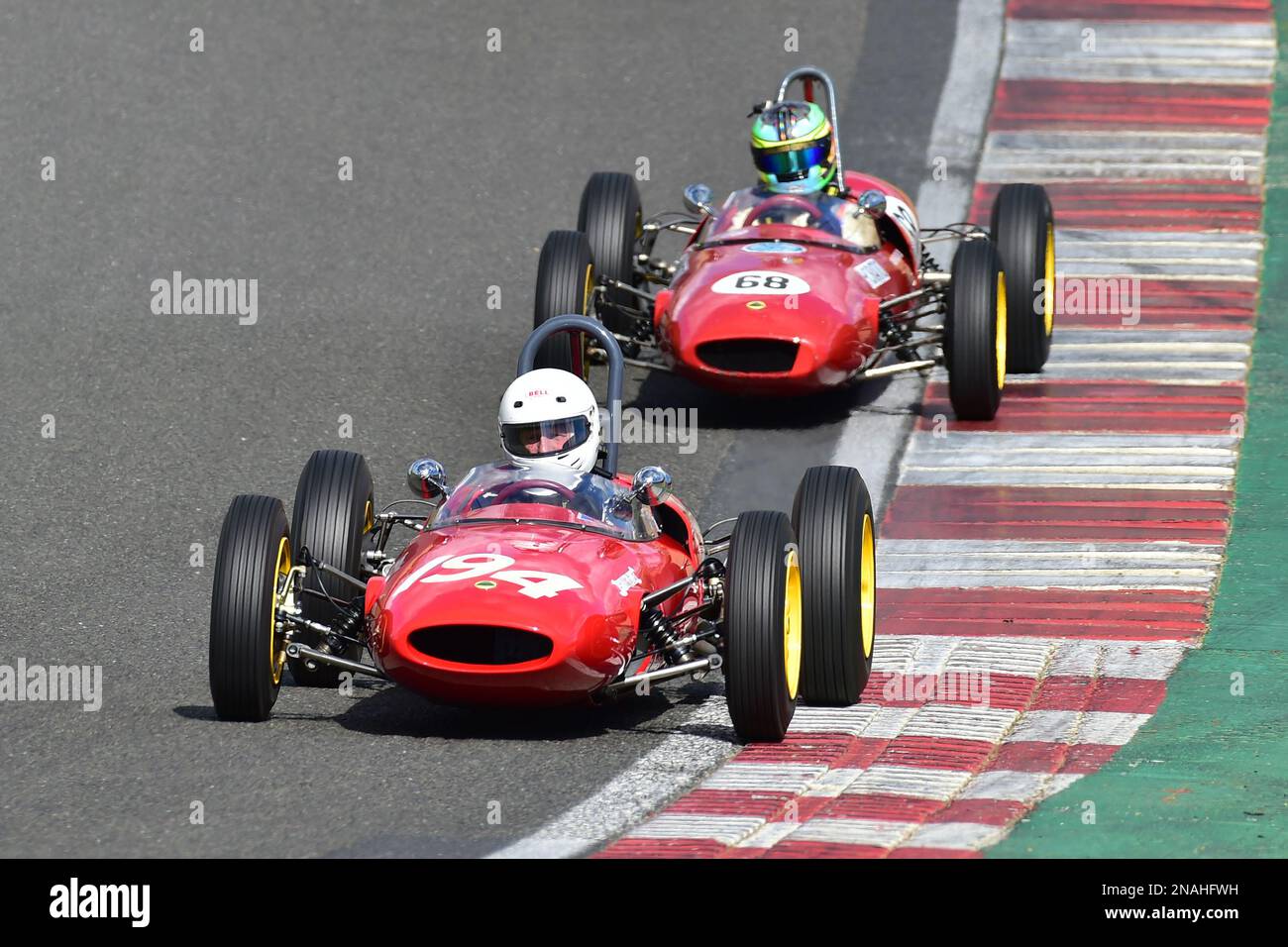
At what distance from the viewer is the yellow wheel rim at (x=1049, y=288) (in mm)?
15688

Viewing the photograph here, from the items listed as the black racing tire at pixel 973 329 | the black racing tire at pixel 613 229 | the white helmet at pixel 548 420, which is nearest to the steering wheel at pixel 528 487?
the white helmet at pixel 548 420

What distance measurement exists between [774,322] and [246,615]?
5.48 meters

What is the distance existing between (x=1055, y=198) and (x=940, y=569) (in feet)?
23.9

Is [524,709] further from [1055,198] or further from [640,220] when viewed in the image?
[1055,198]

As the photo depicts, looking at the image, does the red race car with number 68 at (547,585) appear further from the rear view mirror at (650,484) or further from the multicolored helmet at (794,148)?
the multicolored helmet at (794,148)

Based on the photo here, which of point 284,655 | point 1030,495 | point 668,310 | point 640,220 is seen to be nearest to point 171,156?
point 640,220

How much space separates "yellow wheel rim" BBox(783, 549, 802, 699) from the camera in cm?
936

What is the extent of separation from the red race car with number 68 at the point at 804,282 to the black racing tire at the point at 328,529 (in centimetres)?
374

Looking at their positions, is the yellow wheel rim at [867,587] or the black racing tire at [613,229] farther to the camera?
the black racing tire at [613,229]

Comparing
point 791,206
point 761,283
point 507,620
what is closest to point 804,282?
point 761,283

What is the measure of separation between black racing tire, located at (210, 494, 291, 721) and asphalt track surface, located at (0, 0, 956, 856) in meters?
0.15

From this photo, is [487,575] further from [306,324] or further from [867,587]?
[306,324]

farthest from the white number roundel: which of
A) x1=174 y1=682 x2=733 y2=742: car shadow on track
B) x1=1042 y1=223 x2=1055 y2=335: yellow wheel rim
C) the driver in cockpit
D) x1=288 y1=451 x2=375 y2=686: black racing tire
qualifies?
x1=174 y1=682 x2=733 y2=742: car shadow on track

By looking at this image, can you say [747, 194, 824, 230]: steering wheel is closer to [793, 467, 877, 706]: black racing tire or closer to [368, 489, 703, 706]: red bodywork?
[793, 467, 877, 706]: black racing tire
